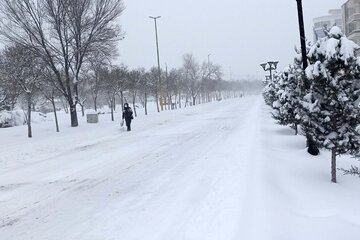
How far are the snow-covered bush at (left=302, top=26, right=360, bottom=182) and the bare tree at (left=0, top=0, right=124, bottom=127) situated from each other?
20.0 meters

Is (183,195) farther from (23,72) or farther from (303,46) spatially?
(23,72)

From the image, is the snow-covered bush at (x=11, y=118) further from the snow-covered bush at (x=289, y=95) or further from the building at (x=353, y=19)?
the building at (x=353, y=19)

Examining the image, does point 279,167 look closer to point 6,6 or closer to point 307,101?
point 307,101

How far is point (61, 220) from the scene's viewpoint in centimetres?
626

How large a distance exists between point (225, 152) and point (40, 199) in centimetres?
559

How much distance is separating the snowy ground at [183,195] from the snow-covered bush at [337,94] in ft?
3.20

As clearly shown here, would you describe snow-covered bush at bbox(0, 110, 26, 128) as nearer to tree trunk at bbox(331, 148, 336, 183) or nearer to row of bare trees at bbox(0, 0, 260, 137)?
row of bare trees at bbox(0, 0, 260, 137)

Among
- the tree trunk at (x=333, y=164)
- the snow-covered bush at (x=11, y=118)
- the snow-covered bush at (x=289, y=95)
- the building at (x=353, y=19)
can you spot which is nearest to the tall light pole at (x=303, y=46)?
the snow-covered bush at (x=289, y=95)

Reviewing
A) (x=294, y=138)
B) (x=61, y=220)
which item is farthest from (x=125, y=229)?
(x=294, y=138)

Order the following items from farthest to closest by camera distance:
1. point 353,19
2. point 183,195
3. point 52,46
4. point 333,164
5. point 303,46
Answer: point 353,19
point 52,46
point 303,46
point 333,164
point 183,195

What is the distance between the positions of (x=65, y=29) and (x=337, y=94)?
2161 cm

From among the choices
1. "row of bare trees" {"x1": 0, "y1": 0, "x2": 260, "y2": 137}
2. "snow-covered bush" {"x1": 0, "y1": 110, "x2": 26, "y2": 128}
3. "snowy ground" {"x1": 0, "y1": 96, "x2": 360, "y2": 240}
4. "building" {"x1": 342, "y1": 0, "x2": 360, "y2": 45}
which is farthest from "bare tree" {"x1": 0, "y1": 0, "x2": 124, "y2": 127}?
"building" {"x1": 342, "y1": 0, "x2": 360, "y2": 45}

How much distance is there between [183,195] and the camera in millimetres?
7188

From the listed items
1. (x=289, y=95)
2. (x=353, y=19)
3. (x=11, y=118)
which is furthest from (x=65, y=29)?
(x=353, y=19)
